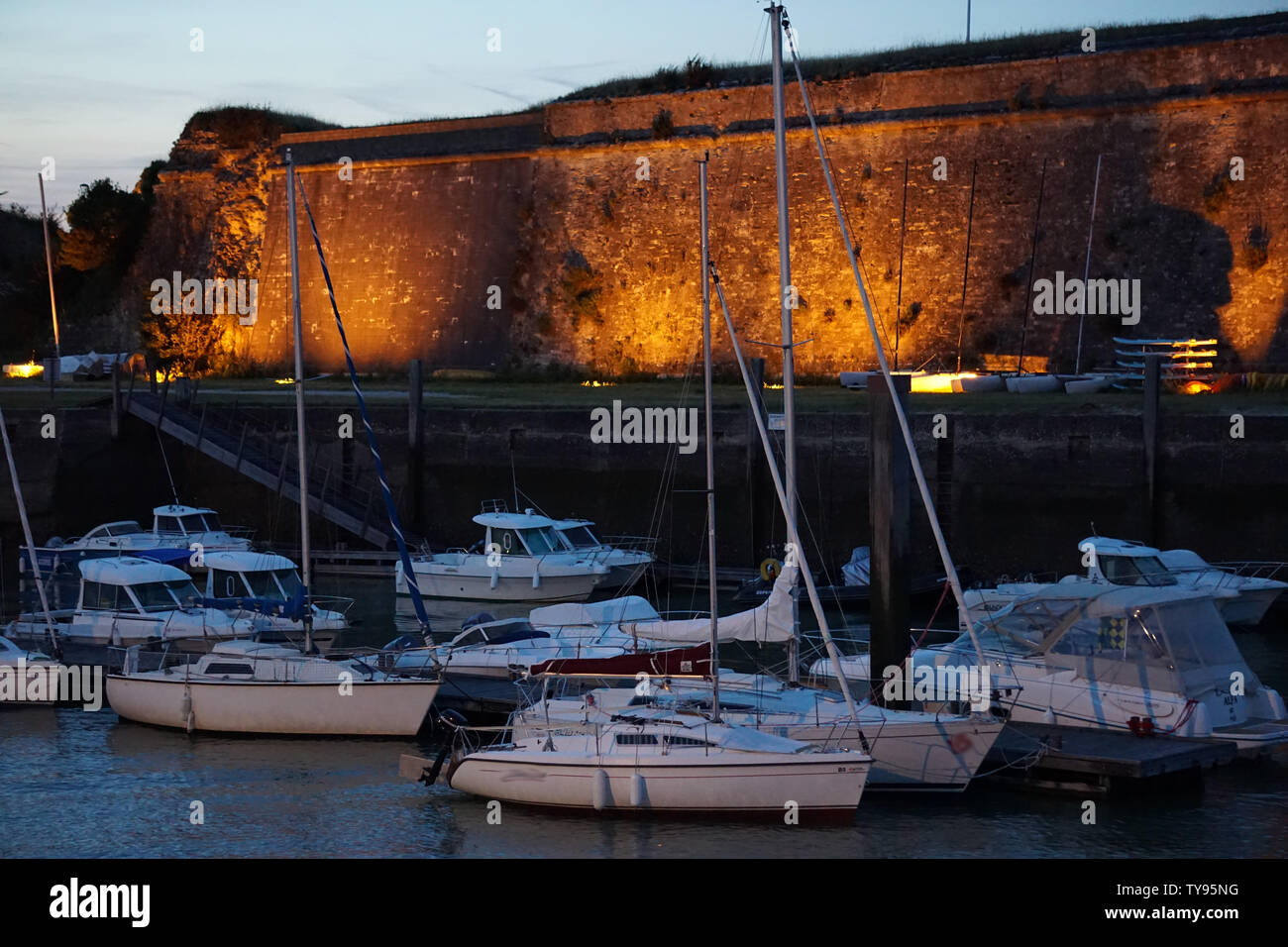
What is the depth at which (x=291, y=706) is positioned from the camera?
54.4ft

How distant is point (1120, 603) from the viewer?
15.4 metres

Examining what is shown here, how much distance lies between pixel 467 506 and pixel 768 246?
1026 centimetres

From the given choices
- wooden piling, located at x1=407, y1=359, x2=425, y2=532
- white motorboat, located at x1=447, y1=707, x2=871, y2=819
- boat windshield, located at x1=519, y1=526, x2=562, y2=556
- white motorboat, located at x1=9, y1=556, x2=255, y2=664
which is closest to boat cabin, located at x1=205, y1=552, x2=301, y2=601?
white motorboat, located at x1=9, y1=556, x2=255, y2=664

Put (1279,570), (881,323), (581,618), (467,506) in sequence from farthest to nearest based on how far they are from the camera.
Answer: (881,323) < (467,506) < (1279,570) < (581,618)

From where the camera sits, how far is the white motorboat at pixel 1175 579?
20.9 m

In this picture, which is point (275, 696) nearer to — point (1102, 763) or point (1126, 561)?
point (1102, 763)

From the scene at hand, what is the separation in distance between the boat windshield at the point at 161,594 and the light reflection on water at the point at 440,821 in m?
4.35

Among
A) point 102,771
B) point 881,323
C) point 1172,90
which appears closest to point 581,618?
point 102,771

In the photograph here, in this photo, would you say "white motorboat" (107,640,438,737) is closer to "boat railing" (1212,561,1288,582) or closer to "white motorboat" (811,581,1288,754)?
"white motorboat" (811,581,1288,754)

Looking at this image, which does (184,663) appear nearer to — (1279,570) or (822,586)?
Answer: (822,586)

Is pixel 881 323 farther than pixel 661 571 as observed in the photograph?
Yes

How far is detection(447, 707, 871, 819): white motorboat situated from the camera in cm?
1327

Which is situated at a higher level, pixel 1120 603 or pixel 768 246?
pixel 768 246

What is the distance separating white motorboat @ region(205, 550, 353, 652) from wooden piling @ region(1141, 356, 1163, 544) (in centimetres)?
1145
